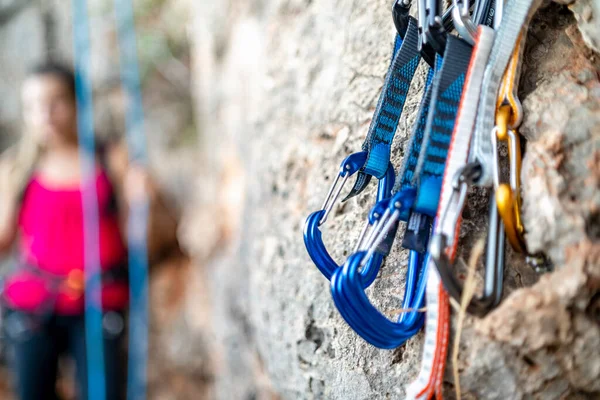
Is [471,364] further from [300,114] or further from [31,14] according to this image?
[31,14]

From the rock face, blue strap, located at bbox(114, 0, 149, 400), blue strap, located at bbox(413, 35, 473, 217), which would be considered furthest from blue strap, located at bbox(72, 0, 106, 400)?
blue strap, located at bbox(413, 35, 473, 217)

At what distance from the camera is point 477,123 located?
0.58 metres

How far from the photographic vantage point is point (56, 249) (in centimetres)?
180

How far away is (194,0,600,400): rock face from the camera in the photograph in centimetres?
55

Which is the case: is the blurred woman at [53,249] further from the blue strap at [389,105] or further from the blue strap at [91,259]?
the blue strap at [389,105]

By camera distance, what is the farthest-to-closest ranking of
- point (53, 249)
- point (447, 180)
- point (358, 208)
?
point (53, 249)
point (358, 208)
point (447, 180)

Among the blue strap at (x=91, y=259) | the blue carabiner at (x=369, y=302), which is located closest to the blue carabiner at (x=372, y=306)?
the blue carabiner at (x=369, y=302)

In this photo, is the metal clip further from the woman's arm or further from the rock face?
the woman's arm

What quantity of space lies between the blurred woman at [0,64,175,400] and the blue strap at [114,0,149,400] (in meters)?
0.11

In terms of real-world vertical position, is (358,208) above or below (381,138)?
below

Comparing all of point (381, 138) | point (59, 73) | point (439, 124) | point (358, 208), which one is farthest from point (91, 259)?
point (439, 124)

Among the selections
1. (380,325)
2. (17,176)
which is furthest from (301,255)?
(17,176)

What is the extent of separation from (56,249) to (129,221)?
37 cm

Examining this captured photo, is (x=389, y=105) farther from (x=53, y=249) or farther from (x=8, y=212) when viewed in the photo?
(x=8, y=212)
